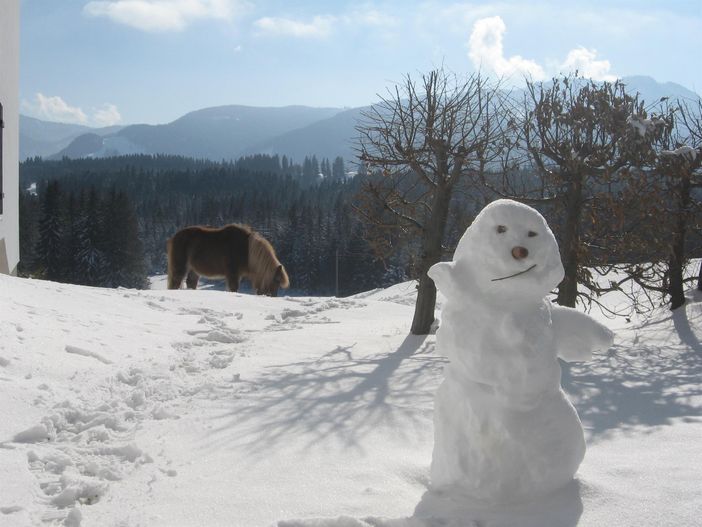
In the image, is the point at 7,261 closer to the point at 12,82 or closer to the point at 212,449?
the point at 12,82

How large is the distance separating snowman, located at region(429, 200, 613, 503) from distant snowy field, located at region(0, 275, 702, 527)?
16 centimetres

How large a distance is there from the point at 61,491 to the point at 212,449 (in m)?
0.93

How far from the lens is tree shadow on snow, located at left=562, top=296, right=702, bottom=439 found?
4566 millimetres

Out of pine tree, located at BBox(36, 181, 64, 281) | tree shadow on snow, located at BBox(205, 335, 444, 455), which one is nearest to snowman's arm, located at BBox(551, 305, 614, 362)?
tree shadow on snow, located at BBox(205, 335, 444, 455)

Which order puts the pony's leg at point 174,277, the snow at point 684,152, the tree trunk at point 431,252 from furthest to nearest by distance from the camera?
the pony's leg at point 174,277
the snow at point 684,152
the tree trunk at point 431,252

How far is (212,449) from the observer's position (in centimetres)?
362

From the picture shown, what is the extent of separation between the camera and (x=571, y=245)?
741 cm

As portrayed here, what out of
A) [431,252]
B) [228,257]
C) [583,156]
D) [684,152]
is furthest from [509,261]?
[228,257]

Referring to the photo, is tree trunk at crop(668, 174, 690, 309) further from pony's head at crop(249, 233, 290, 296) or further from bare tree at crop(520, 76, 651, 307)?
pony's head at crop(249, 233, 290, 296)

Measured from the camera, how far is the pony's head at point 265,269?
13.2 m

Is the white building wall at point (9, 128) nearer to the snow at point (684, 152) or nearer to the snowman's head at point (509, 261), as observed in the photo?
the snowman's head at point (509, 261)

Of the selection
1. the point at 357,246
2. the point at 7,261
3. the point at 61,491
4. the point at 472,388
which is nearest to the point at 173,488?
the point at 61,491

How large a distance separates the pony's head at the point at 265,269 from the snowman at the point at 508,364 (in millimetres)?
10428

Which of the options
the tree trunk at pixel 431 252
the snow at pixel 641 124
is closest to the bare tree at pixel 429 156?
the tree trunk at pixel 431 252
